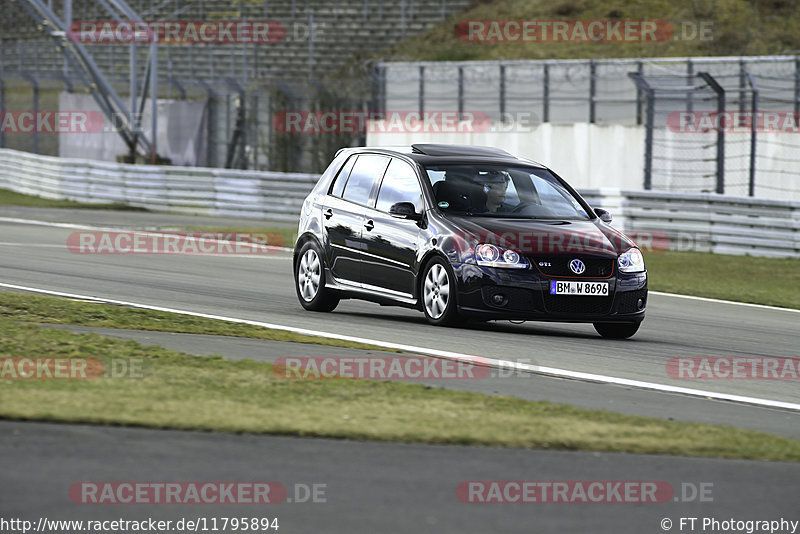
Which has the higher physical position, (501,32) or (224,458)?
(501,32)

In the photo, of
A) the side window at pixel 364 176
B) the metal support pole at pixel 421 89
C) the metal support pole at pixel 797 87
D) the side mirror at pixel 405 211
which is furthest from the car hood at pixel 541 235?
the metal support pole at pixel 421 89

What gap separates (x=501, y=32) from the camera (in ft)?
146

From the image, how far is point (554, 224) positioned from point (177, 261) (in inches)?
314

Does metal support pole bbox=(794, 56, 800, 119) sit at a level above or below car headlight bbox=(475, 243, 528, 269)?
above

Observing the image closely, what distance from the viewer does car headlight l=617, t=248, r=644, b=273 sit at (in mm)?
11445

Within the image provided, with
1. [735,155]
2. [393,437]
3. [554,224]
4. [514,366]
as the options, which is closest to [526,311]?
[554,224]

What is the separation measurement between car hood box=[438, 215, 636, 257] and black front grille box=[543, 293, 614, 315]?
36 centimetres

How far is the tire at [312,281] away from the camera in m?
13.0

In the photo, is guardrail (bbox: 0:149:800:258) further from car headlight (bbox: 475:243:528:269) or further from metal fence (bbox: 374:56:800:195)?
car headlight (bbox: 475:243:528:269)

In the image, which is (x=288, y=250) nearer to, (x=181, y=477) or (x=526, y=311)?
(x=526, y=311)

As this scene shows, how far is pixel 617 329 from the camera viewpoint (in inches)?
465

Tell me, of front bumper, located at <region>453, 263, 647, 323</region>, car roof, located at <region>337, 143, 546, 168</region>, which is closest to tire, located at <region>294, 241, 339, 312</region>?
car roof, located at <region>337, 143, 546, 168</region>

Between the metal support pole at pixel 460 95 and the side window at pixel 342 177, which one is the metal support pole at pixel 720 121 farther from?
the side window at pixel 342 177

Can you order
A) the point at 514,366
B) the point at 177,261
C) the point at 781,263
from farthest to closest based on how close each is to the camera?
the point at 781,263, the point at 177,261, the point at 514,366
